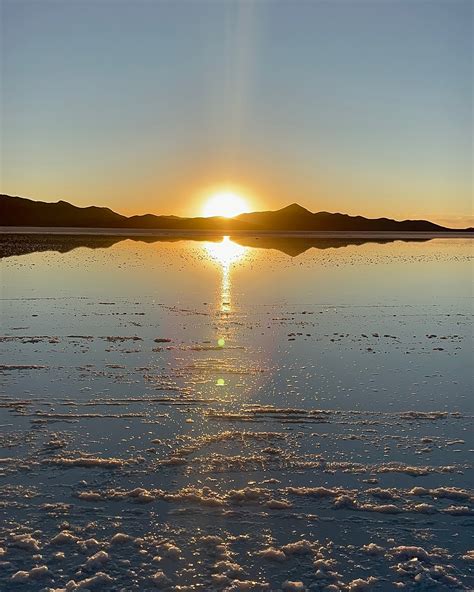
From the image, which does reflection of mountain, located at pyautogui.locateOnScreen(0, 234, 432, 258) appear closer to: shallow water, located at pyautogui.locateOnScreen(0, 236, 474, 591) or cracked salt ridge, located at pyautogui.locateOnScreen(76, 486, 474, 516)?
shallow water, located at pyautogui.locateOnScreen(0, 236, 474, 591)

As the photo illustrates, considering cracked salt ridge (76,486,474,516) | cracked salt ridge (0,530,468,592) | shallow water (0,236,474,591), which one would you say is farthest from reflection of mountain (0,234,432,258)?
→ cracked salt ridge (0,530,468,592)

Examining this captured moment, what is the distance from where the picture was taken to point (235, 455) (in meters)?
7.72

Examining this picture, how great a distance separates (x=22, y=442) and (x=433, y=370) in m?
7.98

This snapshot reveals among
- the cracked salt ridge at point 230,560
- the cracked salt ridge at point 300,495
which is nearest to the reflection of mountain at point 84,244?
the cracked salt ridge at point 300,495

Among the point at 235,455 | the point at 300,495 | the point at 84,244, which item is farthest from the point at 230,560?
the point at 84,244

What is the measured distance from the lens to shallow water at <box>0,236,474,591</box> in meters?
5.50

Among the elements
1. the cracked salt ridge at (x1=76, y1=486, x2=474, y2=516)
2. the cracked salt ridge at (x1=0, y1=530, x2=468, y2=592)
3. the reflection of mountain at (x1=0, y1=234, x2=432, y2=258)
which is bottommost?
the cracked salt ridge at (x1=0, y1=530, x2=468, y2=592)

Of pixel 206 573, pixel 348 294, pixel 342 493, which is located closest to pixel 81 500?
pixel 206 573

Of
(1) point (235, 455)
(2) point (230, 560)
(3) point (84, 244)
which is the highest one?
(3) point (84, 244)

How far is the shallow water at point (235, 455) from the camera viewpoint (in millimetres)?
5504

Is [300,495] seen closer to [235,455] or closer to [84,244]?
[235,455]

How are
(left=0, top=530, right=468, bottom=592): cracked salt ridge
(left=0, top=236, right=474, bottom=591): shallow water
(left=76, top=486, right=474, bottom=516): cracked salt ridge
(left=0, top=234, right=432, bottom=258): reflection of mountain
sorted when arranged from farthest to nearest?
1. (left=0, top=234, right=432, bottom=258): reflection of mountain
2. (left=76, top=486, right=474, bottom=516): cracked salt ridge
3. (left=0, top=236, right=474, bottom=591): shallow water
4. (left=0, top=530, right=468, bottom=592): cracked salt ridge

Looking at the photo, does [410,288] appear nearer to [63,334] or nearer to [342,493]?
[63,334]

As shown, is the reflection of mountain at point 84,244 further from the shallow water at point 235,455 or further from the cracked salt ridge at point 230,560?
the cracked salt ridge at point 230,560
